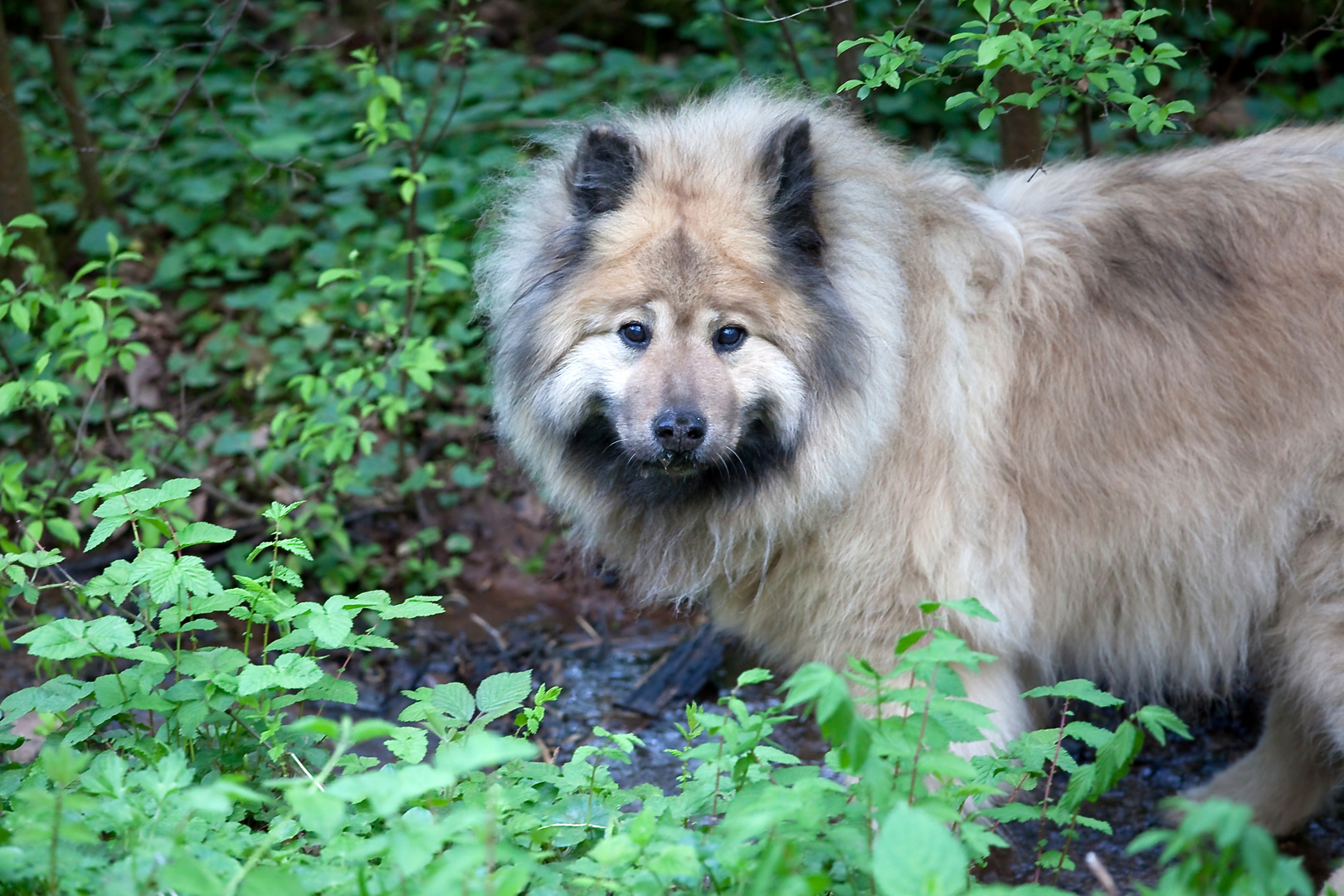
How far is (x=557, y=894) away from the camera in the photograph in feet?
6.83

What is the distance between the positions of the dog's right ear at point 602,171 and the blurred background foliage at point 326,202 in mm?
1328

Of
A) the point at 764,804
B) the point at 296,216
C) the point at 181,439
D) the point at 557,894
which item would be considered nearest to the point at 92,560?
the point at 181,439

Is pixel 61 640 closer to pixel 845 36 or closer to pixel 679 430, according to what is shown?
pixel 679 430

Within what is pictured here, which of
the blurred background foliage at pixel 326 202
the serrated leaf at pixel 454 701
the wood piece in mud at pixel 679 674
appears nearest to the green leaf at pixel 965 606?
the serrated leaf at pixel 454 701

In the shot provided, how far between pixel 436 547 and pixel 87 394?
1811 mm

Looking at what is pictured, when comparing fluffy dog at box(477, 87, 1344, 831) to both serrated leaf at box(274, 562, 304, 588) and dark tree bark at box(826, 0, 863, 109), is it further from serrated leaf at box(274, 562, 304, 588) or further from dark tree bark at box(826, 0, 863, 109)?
dark tree bark at box(826, 0, 863, 109)

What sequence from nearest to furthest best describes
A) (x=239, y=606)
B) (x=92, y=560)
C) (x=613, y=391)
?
(x=239, y=606)
(x=613, y=391)
(x=92, y=560)

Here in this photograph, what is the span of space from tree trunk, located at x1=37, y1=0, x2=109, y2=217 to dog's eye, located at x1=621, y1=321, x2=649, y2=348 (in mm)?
3622

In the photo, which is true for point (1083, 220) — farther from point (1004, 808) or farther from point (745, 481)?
point (1004, 808)

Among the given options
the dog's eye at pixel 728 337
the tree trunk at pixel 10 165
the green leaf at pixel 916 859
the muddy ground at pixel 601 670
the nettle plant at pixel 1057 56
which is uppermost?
the nettle plant at pixel 1057 56

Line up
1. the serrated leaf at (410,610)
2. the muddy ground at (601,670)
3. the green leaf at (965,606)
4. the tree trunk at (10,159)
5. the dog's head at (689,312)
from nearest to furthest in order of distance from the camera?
Answer: the green leaf at (965,606) → the serrated leaf at (410,610) → the dog's head at (689,312) → the muddy ground at (601,670) → the tree trunk at (10,159)

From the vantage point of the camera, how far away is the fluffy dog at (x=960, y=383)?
116 inches

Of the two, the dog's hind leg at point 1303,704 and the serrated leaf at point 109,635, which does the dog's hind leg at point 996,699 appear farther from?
the serrated leaf at point 109,635

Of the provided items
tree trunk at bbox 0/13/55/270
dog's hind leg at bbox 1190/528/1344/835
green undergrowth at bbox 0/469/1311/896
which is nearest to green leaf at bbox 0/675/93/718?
green undergrowth at bbox 0/469/1311/896
